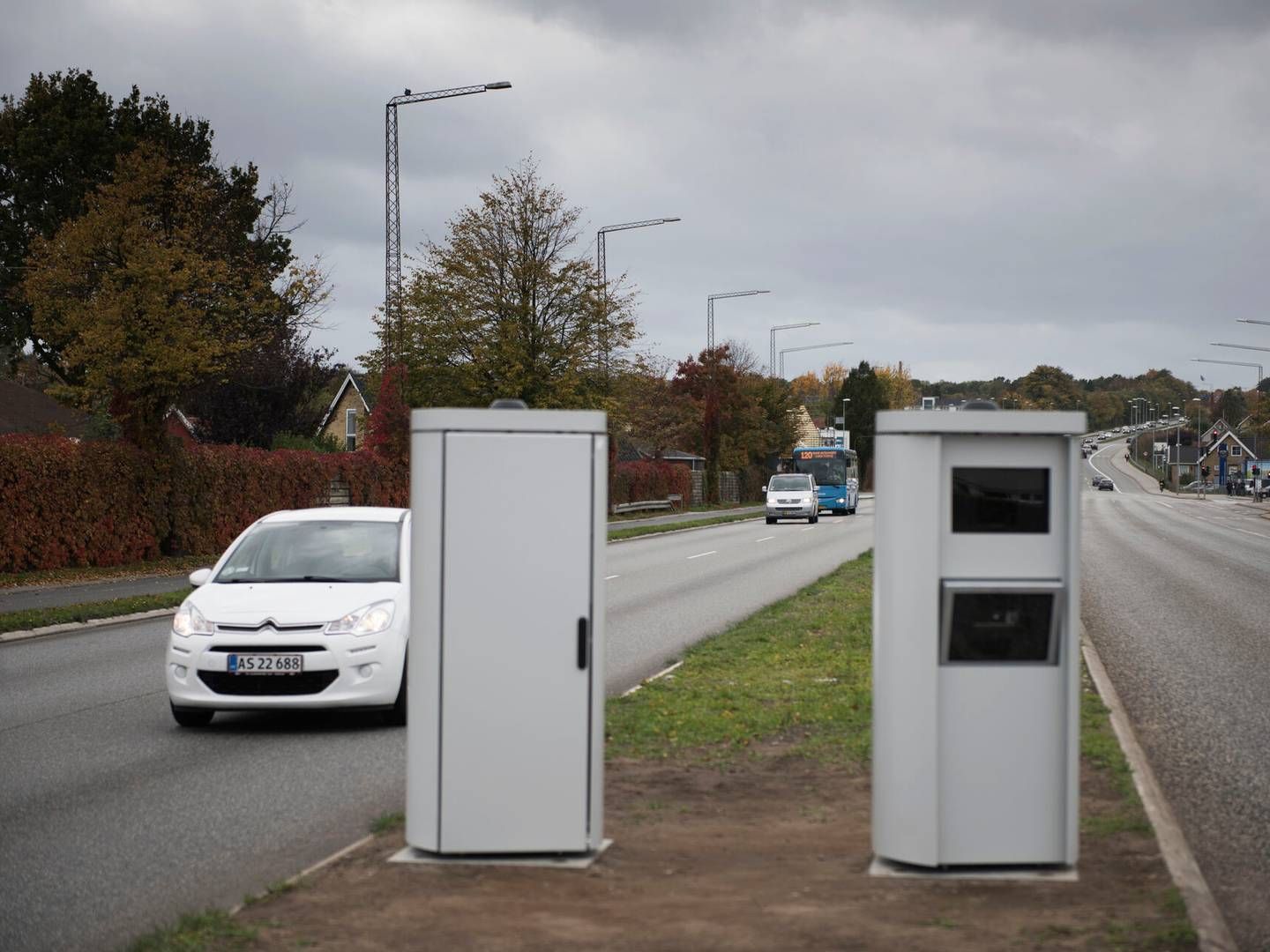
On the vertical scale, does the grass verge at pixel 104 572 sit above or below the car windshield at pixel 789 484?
below

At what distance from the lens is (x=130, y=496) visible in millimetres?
27734

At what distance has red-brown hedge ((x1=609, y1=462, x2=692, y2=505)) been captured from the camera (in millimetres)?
59688

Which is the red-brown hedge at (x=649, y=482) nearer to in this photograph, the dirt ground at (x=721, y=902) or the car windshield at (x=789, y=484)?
the car windshield at (x=789, y=484)

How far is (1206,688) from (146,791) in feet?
27.0

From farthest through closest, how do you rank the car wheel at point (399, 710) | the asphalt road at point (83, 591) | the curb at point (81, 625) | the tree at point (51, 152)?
the tree at point (51, 152)
the asphalt road at point (83, 591)
the curb at point (81, 625)
the car wheel at point (399, 710)

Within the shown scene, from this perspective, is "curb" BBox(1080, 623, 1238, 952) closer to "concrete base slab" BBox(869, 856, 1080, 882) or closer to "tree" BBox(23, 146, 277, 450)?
"concrete base slab" BBox(869, 856, 1080, 882)

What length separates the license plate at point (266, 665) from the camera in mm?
9961

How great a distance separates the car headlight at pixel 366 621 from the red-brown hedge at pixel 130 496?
16163 mm

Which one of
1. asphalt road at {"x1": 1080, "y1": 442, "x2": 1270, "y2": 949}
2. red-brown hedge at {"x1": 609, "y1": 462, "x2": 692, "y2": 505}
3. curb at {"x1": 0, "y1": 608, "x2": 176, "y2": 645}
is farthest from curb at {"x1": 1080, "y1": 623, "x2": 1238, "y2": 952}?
red-brown hedge at {"x1": 609, "y1": 462, "x2": 692, "y2": 505}

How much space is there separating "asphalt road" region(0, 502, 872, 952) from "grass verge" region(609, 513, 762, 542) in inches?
1017

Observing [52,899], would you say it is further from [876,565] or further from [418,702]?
[876,565]

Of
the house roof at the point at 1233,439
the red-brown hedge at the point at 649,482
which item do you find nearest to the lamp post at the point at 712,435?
the red-brown hedge at the point at 649,482

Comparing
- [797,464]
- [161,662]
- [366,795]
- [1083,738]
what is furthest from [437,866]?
[797,464]

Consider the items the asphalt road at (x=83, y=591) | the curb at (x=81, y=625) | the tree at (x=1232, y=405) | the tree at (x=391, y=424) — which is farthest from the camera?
the tree at (x=1232, y=405)
